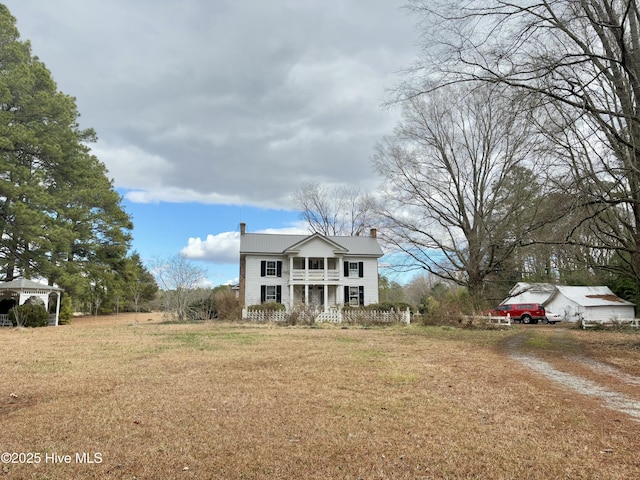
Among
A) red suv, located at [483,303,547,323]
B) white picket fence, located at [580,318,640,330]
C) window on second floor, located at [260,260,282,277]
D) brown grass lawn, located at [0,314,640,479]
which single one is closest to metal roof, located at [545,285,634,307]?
red suv, located at [483,303,547,323]

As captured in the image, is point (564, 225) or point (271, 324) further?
point (271, 324)

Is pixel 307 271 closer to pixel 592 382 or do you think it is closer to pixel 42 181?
pixel 42 181

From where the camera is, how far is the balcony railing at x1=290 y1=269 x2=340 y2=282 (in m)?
32.1

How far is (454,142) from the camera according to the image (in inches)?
1077

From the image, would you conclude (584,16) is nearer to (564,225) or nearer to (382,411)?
(564,225)

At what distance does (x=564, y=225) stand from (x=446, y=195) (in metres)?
16.3

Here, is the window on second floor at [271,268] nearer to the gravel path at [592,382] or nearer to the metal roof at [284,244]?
the metal roof at [284,244]

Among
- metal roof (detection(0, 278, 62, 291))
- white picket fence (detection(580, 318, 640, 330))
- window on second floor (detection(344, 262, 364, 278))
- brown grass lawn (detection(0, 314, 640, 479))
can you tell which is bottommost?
white picket fence (detection(580, 318, 640, 330))

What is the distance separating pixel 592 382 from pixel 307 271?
2508 cm

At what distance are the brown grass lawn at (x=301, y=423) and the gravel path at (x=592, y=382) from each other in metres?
0.32

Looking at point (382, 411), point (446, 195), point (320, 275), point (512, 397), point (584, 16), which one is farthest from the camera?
point (320, 275)

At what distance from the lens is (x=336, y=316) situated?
984 inches

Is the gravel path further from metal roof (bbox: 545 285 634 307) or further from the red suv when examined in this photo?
metal roof (bbox: 545 285 634 307)

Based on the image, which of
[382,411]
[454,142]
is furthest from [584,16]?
[454,142]
